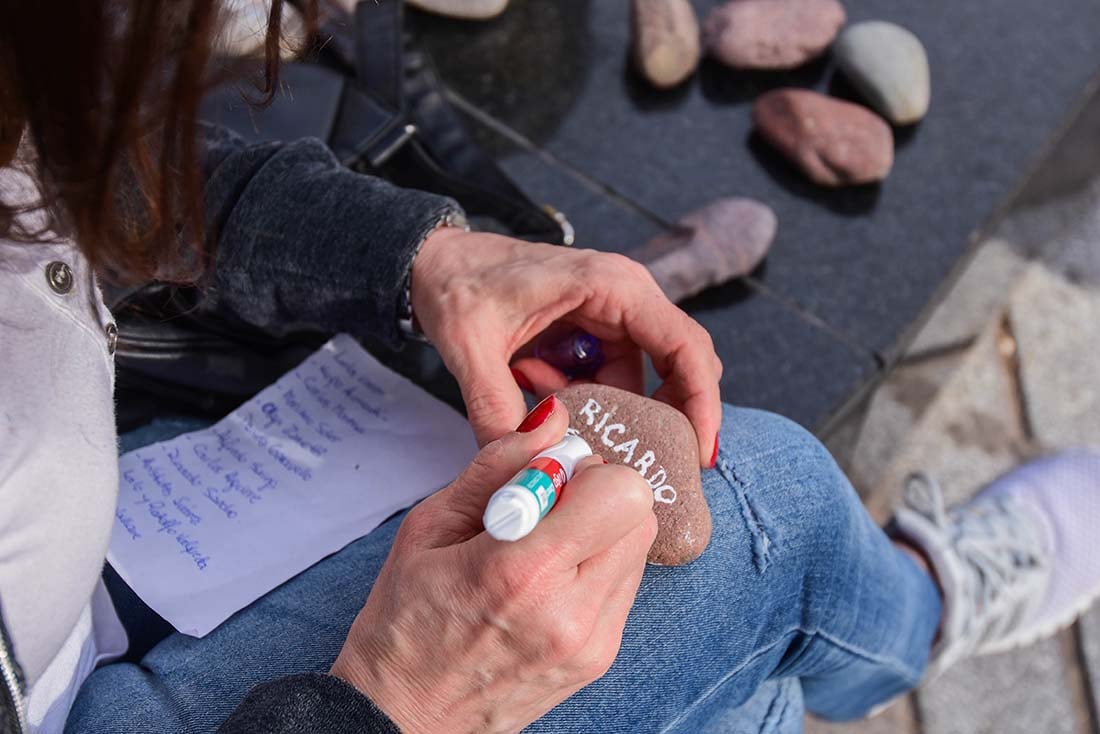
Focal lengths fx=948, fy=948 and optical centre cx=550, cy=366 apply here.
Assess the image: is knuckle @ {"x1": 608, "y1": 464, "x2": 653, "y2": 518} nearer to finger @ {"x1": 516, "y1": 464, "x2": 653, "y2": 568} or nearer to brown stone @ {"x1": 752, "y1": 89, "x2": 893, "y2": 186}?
finger @ {"x1": 516, "y1": 464, "x2": 653, "y2": 568}

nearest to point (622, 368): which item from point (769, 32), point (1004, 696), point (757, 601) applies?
point (757, 601)

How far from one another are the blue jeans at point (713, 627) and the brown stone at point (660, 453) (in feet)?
0.14

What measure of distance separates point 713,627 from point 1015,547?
93 cm

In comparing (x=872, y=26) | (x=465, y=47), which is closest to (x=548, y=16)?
(x=465, y=47)

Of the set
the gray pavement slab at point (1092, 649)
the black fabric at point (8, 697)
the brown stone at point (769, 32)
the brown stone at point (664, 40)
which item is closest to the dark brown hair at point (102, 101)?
the black fabric at point (8, 697)

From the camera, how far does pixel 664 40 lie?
1.83 meters

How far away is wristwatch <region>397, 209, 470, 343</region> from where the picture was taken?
1043 mm

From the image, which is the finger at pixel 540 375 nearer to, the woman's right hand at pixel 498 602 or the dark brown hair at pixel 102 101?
the woman's right hand at pixel 498 602

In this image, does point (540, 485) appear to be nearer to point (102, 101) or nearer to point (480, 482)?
point (480, 482)

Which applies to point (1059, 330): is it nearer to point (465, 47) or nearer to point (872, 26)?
point (872, 26)

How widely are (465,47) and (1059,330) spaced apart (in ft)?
4.39

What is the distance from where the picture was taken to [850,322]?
1614 mm

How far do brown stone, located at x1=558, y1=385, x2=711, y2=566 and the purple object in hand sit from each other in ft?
0.37

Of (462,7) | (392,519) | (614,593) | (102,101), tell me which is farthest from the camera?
(462,7)
